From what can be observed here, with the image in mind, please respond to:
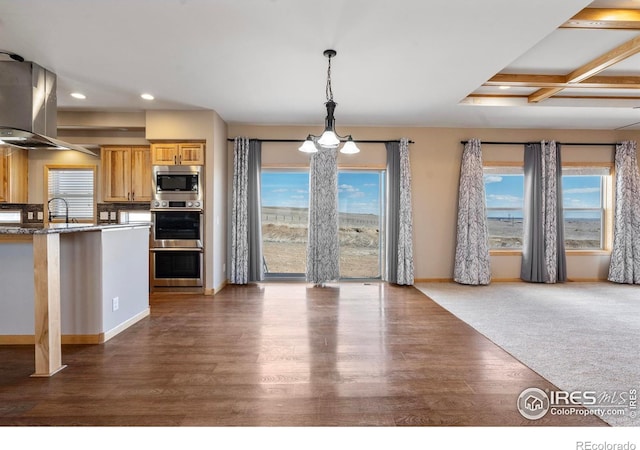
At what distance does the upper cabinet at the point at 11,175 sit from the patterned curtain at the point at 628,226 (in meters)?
10.1

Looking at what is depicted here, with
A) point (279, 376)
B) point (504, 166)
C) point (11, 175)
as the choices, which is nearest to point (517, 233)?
point (504, 166)

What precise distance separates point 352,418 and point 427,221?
444 centimetres

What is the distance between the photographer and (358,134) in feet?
18.7

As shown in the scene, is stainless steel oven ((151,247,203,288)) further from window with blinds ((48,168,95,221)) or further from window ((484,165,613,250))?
window ((484,165,613,250))

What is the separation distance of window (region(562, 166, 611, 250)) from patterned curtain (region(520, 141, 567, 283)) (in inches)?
19.9

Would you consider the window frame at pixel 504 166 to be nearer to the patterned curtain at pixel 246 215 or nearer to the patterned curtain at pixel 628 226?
the patterned curtain at pixel 628 226

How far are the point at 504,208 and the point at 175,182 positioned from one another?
571cm

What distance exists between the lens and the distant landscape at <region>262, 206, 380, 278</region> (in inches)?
230

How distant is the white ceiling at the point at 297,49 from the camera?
2.44 metres

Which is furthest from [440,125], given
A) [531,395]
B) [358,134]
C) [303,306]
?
[531,395]

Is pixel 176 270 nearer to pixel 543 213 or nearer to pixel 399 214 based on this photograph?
pixel 399 214

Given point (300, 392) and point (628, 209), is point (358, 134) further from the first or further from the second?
point (628, 209)

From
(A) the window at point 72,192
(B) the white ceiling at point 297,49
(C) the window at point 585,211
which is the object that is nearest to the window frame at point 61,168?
(A) the window at point 72,192

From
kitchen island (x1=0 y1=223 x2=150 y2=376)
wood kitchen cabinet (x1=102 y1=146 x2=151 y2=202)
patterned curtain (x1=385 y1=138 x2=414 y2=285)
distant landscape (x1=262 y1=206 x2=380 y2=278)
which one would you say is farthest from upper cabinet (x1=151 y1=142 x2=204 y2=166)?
patterned curtain (x1=385 y1=138 x2=414 y2=285)
